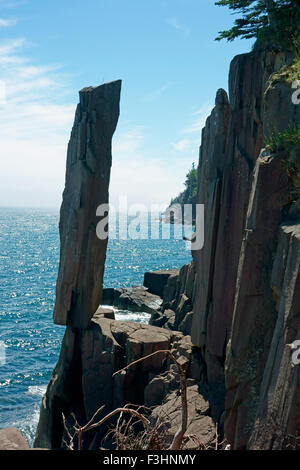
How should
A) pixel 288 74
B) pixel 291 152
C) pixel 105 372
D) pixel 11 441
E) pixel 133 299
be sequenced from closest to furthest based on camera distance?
pixel 11 441 < pixel 291 152 < pixel 288 74 < pixel 105 372 < pixel 133 299

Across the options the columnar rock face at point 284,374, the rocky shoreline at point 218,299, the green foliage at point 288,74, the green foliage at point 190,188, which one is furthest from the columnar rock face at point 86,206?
the green foliage at point 190,188

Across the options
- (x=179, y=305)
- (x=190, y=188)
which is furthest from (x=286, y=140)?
(x=190, y=188)

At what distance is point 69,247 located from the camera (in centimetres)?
1920

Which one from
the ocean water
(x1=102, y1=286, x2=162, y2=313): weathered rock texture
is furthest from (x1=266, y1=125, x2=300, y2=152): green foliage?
(x1=102, y1=286, x2=162, y2=313): weathered rock texture

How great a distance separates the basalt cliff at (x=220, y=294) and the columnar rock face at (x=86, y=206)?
1.8 inches

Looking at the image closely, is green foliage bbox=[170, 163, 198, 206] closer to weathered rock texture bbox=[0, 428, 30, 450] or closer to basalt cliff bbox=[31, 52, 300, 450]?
basalt cliff bbox=[31, 52, 300, 450]

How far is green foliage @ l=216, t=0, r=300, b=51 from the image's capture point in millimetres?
12705

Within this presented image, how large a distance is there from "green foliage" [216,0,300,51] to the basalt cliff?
59cm

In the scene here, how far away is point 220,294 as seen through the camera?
14344 mm

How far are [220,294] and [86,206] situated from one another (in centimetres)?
743

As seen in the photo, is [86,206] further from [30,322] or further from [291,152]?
[30,322]

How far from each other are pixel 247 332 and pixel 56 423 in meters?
12.8

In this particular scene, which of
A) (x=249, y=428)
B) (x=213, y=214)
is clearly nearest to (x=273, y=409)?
(x=249, y=428)

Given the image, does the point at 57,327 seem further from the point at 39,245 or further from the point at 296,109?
the point at 39,245
